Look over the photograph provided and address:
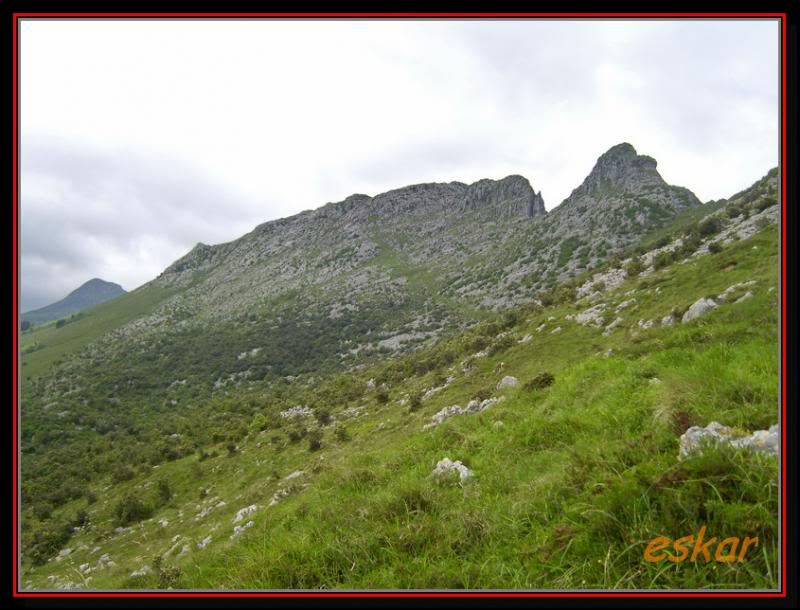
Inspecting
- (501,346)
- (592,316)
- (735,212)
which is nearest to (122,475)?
(501,346)

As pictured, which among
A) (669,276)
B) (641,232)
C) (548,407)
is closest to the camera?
(548,407)

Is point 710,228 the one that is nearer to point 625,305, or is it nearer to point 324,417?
point 625,305

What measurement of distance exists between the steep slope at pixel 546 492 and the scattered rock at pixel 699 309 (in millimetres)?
274

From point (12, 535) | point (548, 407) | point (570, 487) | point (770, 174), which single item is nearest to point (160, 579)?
point (12, 535)

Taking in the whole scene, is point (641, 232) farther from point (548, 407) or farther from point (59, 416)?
point (59, 416)

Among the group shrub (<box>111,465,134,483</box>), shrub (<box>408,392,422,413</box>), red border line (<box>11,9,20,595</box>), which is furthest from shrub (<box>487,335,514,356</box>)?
shrub (<box>111,465,134,483</box>)

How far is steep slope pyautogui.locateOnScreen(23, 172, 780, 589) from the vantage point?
3609mm

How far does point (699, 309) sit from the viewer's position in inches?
475

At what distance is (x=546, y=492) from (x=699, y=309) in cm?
1083

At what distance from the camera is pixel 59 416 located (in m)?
49.0

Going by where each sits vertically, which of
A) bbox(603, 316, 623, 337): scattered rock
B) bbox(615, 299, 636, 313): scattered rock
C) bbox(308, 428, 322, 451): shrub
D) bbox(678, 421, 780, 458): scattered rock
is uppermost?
bbox(615, 299, 636, 313): scattered rock

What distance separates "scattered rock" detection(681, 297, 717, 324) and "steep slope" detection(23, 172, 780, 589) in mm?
274

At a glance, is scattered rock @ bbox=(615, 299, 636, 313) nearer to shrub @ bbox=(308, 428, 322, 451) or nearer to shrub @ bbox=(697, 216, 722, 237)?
shrub @ bbox=(697, 216, 722, 237)

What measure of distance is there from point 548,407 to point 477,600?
6.43m
